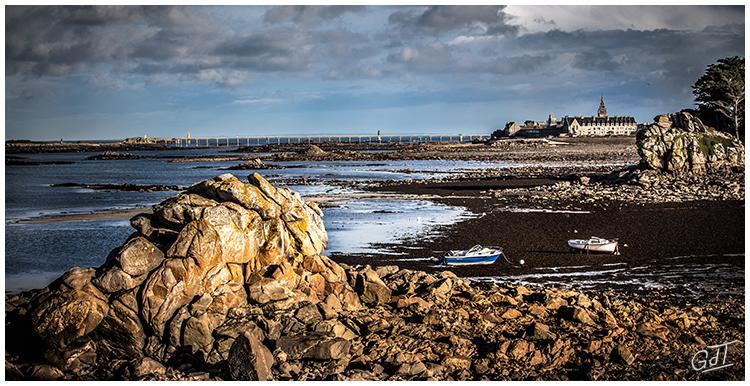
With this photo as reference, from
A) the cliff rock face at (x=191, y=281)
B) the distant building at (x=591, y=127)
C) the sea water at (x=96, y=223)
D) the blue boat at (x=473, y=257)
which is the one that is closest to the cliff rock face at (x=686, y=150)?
the sea water at (x=96, y=223)

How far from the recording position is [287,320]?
15.8 m

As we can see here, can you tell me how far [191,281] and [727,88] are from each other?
2206 inches

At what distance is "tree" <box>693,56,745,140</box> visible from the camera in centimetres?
6009

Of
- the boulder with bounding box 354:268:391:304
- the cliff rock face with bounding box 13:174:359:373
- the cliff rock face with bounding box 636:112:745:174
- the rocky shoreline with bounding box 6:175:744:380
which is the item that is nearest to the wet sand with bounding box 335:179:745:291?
the rocky shoreline with bounding box 6:175:744:380

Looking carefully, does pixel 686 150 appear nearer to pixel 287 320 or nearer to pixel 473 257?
pixel 473 257

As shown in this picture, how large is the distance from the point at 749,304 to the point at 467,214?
72.1 ft

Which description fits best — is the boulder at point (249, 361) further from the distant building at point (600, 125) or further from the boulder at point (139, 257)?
the distant building at point (600, 125)

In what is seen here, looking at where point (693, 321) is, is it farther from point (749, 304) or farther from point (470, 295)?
point (470, 295)

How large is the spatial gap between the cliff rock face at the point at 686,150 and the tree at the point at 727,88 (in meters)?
7.59

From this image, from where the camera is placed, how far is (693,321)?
53.9 ft

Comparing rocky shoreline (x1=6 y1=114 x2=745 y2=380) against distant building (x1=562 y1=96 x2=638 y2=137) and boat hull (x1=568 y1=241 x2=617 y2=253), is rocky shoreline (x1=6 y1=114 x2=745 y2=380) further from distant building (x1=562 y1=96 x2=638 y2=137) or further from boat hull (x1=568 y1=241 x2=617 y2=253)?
distant building (x1=562 y1=96 x2=638 y2=137)

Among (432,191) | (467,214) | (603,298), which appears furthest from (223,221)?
(432,191)

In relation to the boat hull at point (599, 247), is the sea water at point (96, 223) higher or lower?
lower

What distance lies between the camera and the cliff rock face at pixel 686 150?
50.6 metres
